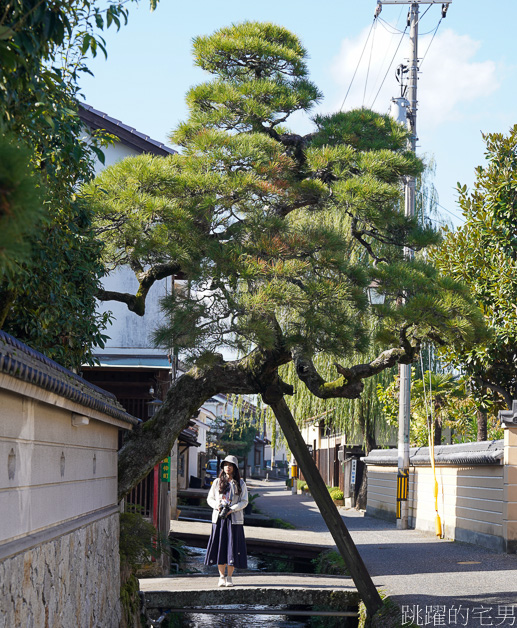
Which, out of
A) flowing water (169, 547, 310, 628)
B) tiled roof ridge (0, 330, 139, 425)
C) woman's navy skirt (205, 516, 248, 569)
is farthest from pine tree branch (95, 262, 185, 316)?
flowing water (169, 547, 310, 628)

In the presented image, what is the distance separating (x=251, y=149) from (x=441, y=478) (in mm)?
11514

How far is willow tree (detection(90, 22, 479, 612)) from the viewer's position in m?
7.97

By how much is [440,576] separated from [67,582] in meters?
6.49

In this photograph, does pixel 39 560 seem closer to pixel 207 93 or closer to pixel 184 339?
pixel 184 339

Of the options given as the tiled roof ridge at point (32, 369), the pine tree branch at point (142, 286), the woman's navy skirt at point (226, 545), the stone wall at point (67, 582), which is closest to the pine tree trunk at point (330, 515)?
the woman's navy skirt at point (226, 545)

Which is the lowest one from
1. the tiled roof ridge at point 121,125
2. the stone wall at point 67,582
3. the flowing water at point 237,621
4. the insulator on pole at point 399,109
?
the flowing water at point 237,621

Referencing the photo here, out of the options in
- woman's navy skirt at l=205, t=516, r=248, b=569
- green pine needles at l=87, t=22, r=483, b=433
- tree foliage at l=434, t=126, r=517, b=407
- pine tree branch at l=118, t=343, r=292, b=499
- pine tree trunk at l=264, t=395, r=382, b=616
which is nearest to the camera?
green pine needles at l=87, t=22, r=483, b=433

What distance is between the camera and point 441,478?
57.7 ft

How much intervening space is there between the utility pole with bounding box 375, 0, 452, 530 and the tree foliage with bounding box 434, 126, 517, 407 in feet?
13.6

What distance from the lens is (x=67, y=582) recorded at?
20.0 feet

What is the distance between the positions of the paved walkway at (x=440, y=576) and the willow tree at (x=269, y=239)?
90 centimetres

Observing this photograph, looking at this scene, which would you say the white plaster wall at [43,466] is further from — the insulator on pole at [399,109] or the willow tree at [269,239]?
the insulator on pole at [399,109]

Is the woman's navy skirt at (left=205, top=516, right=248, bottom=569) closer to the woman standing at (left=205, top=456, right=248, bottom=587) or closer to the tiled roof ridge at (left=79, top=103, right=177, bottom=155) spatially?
the woman standing at (left=205, top=456, right=248, bottom=587)

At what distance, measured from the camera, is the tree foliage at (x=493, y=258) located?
1346 centimetres
